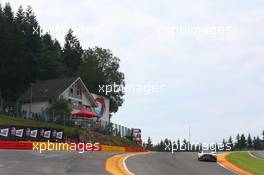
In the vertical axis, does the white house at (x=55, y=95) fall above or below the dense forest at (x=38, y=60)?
below

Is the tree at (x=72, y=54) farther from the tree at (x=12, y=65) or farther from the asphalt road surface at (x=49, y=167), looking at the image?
the asphalt road surface at (x=49, y=167)

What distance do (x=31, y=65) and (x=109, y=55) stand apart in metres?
30.1

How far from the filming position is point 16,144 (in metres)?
41.4

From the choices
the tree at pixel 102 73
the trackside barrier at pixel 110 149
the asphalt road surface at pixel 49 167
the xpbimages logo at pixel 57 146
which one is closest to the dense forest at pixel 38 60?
the tree at pixel 102 73

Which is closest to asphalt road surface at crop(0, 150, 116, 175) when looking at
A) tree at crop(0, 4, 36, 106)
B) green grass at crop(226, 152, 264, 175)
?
green grass at crop(226, 152, 264, 175)

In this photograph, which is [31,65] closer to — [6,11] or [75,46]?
[6,11]

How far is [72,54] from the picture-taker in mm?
125625

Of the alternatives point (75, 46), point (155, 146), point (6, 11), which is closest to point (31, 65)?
point (6, 11)

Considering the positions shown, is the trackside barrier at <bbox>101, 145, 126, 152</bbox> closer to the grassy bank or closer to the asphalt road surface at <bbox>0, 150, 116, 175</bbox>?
the grassy bank

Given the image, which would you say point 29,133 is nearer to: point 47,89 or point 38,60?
point 47,89

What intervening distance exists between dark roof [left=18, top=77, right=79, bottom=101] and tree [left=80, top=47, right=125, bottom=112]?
62.8ft

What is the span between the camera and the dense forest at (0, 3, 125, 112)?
8512cm

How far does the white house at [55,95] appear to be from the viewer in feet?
288

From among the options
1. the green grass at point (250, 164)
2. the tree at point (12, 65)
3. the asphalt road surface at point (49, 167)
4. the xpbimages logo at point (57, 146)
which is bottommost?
the green grass at point (250, 164)
